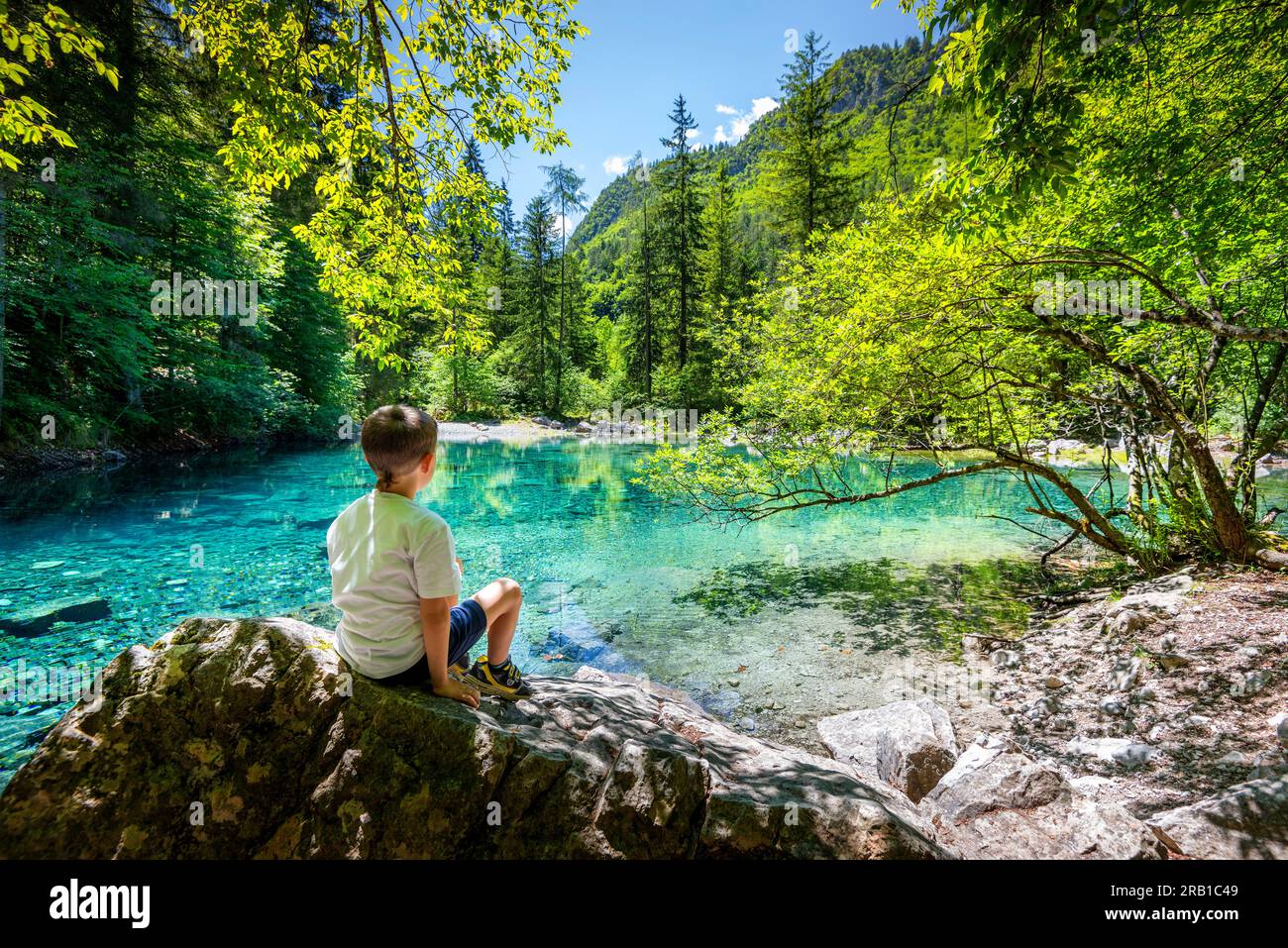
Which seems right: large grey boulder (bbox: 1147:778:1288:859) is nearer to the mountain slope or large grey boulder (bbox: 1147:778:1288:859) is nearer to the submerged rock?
the mountain slope

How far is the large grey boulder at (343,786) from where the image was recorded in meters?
1.95

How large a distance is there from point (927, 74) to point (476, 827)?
4.88 meters

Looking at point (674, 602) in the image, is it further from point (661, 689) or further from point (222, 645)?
point (222, 645)

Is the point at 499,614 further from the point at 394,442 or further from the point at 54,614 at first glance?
the point at 54,614

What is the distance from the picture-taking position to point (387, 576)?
88.9 inches

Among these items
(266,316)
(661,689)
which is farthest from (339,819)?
(266,316)

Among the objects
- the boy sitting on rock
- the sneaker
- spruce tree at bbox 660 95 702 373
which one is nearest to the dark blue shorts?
the boy sitting on rock

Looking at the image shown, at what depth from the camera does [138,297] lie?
14.0 m

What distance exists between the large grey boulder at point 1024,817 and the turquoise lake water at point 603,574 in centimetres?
183

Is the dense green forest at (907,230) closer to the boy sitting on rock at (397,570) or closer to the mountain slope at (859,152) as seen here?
the mountain slope at (859,152)

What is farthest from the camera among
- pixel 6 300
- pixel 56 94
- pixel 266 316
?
pixel 266 316

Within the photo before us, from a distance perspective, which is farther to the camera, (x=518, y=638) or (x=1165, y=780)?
(x=518, y=638)

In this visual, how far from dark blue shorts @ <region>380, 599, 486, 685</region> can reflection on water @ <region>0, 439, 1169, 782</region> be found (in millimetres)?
3022

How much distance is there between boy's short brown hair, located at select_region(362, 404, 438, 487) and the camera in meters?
2.29
